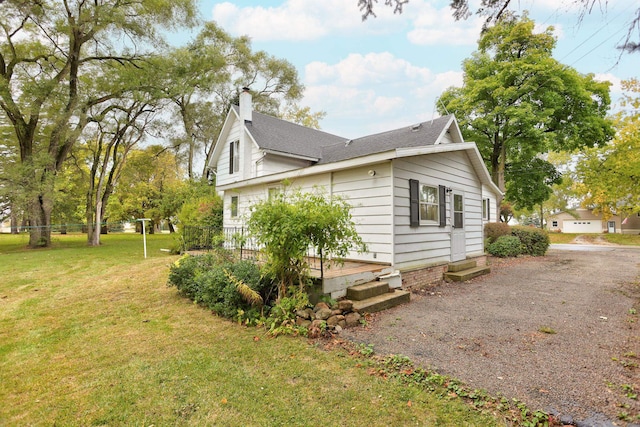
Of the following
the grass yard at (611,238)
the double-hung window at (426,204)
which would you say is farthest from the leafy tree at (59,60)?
the grass yard at (611,238)

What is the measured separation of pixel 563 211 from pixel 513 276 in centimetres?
4009

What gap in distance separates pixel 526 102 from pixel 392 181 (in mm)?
13898

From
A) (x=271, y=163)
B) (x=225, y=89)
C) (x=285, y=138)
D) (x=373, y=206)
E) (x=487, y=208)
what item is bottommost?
(x=373, y=206)

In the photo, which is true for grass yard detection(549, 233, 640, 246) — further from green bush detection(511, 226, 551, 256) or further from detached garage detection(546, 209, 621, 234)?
green bush detection(511, 226, 551, 256)

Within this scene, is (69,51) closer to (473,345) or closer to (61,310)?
(61,310)

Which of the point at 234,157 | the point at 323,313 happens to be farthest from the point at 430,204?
the point at 234,157

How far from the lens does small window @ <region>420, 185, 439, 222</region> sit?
739 centimetres

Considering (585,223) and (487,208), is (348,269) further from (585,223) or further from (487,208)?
(585,223)

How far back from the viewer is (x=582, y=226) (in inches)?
1460

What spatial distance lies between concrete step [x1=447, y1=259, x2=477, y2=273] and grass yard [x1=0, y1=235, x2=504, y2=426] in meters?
5.71

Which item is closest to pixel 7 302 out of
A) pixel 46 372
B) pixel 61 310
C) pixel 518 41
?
pixel 61 310

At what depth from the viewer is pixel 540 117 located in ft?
48.5

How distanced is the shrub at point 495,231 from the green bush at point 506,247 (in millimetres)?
764

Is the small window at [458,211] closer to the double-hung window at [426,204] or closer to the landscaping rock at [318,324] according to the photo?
the double-hung window at [426,204]
